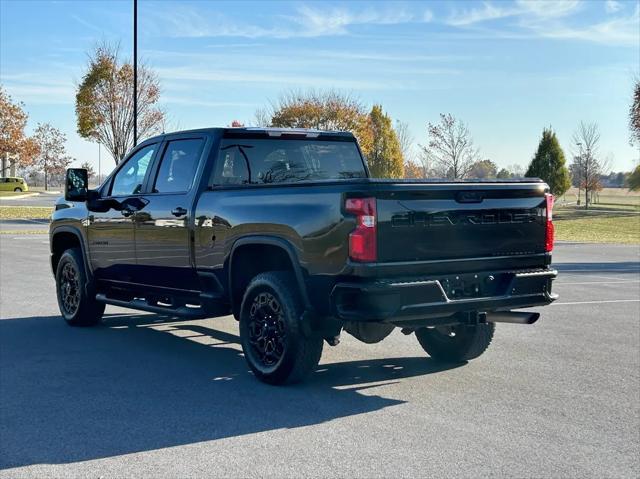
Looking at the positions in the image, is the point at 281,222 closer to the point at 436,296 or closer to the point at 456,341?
the point at 436,296

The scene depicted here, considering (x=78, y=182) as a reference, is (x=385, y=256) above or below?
below

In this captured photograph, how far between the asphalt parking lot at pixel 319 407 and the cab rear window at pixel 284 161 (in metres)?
1.74

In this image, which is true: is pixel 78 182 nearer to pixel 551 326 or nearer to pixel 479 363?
pixel 479 363

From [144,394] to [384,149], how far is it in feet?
196

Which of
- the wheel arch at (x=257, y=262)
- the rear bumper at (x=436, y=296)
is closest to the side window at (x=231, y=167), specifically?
the wheel arch at (x=257, y=262)

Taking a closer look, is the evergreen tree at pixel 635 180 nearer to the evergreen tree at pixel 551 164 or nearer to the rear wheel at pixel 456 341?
the evergreen tree at pixel 551 164

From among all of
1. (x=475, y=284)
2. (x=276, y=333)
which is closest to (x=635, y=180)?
(x=475, y=284)

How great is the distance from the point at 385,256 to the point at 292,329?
3.36 feet

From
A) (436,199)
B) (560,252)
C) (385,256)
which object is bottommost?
(560,252)

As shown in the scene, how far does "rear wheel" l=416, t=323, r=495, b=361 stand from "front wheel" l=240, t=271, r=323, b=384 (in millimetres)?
1411

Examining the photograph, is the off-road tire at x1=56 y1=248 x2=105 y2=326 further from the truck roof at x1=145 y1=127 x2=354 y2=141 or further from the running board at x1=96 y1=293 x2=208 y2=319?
the truck roof at x1=145 y1=127 x2=354 y2=141

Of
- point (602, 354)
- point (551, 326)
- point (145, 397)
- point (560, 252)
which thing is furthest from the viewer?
point (560, 252)

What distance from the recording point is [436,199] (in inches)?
235

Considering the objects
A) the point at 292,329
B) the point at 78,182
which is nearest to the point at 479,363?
the point at 292,329
